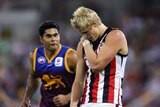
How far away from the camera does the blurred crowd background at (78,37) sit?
14938 millimetres

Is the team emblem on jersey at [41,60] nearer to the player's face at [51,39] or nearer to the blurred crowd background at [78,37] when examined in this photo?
the player's face at [51,39]

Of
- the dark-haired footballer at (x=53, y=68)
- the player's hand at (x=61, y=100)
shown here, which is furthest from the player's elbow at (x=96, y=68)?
the player's hand at (x=61, y=100)

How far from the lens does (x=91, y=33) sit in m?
7.37

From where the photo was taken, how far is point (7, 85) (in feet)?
52.4

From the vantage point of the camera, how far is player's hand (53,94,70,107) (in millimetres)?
8750

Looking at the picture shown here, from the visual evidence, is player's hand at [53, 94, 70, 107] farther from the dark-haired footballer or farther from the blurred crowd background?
the blurred crowd background

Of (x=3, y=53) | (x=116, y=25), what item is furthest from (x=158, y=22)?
(x=3, y=53)

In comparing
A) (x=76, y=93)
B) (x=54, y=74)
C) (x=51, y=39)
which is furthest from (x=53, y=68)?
(x=76, y=93)

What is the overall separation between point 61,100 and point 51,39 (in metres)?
0.81

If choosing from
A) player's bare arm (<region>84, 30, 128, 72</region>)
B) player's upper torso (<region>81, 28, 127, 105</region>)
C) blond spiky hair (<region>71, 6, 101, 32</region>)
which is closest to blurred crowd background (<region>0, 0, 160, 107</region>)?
player's upper torso (<region>81, 28, 127, 105</region>)

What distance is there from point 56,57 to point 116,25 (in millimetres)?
9178

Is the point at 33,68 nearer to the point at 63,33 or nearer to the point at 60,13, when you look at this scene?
the point at 63,33

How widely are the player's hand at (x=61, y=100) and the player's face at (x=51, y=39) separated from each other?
64 cm

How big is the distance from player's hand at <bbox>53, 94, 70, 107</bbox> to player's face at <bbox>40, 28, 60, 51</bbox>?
2.09 feet
